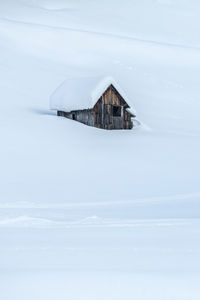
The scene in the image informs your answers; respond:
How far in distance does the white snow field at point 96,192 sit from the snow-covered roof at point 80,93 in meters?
1.20

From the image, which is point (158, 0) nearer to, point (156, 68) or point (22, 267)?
point (156, 68)

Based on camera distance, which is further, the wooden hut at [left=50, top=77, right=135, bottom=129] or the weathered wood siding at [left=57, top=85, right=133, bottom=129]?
the weathered wood siding at [left=57, top=85, right=133, bottom=129]

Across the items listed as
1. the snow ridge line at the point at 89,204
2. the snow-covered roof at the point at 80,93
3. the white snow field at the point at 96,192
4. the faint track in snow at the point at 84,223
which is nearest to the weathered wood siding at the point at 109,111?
the snow-covered roof at the point at 80,93

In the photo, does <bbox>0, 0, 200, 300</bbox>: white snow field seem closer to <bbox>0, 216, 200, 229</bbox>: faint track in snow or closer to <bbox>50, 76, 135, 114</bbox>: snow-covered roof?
<bbox>0, 216, 200, 229</bbox>: faint track in snow

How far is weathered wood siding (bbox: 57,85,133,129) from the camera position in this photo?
90.4ft

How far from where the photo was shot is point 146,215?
11844 mm

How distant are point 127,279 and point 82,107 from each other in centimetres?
2214

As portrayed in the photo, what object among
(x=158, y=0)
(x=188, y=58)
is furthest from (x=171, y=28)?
(x=158, y=0)

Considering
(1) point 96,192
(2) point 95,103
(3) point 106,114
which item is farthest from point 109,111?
(1) point 96,192

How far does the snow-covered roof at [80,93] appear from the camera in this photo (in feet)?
89.1

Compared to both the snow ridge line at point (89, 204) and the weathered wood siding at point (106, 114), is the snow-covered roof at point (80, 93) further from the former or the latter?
the snow ridge line at point (89, 204)

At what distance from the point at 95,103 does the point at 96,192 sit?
40.3 ft

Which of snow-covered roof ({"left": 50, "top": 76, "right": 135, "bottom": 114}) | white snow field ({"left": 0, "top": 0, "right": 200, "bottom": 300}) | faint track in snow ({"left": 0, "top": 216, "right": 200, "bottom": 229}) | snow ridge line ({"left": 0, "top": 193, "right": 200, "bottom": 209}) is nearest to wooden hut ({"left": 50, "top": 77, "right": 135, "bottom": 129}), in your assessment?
snow-covered roof ({"left": 50, "top": 76, "right": 135, "bottom": 114})

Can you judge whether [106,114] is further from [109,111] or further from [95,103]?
[95,103]
